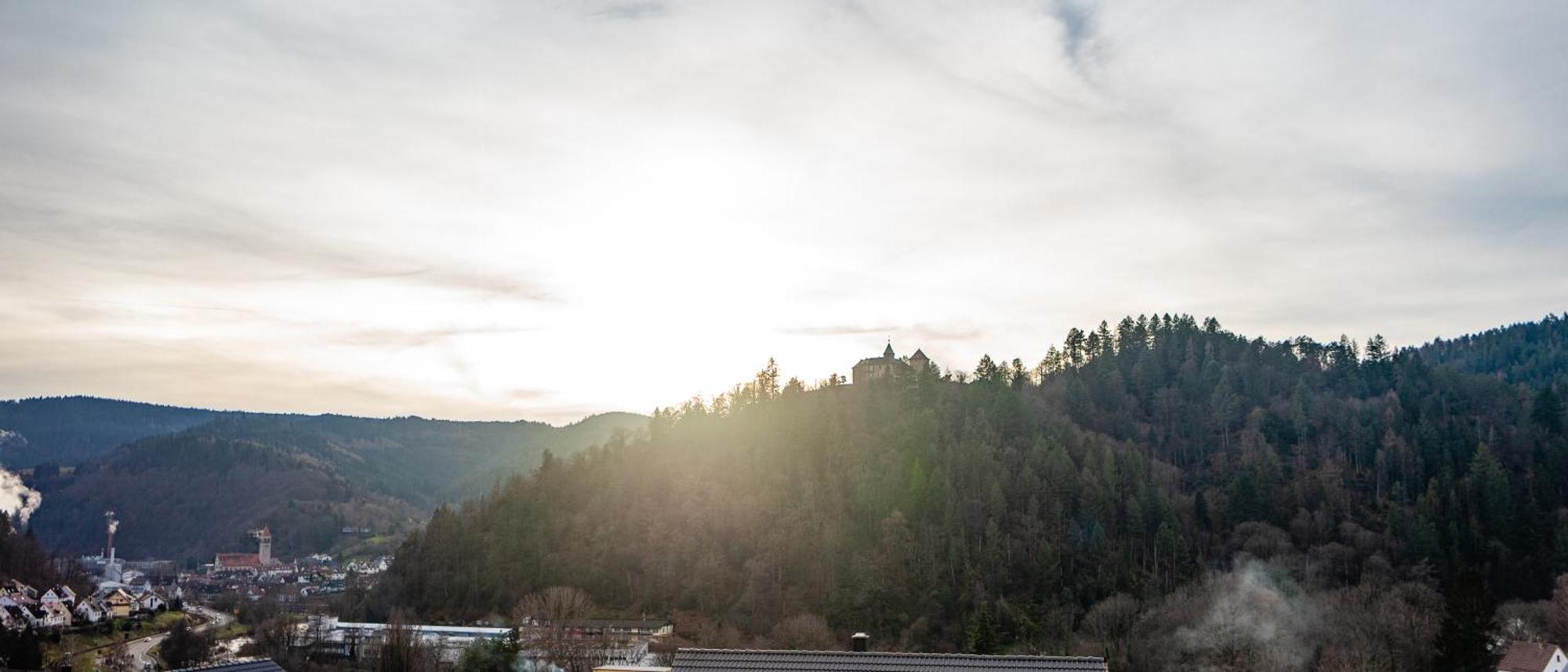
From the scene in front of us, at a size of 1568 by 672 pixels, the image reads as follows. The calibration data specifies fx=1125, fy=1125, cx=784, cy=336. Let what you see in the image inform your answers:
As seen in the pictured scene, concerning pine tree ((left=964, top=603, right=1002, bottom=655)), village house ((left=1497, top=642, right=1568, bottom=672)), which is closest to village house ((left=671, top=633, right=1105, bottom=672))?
pine tree ((left=964, top=603, right=1002, bottom=655))

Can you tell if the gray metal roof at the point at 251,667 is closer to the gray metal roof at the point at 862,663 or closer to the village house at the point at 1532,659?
the gray metal roof at the point at 862,663

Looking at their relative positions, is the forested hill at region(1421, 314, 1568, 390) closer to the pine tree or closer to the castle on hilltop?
the castle on hilltop

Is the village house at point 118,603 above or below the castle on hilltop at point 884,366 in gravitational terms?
below

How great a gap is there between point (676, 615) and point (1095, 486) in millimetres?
31795

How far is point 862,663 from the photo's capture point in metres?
22.7

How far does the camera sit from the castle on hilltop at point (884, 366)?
4466 inches

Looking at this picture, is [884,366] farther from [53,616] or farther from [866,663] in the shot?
[866,663]

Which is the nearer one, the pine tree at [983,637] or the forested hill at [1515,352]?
the pine tree at [983,637]

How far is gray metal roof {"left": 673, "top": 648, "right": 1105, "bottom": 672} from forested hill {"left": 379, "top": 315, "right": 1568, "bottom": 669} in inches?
1235

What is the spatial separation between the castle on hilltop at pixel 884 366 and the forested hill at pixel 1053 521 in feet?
16.8

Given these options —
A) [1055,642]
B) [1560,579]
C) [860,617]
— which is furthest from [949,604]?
[1560,579]

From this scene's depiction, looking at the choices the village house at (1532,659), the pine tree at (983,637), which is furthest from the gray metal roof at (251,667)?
the village house at (1532,659)

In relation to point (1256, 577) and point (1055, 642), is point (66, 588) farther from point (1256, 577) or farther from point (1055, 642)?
point (1256, 577)

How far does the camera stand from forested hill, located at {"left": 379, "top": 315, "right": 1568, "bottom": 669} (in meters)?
62.2
